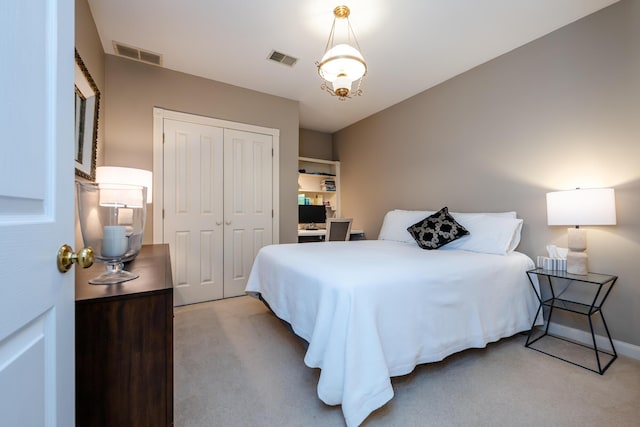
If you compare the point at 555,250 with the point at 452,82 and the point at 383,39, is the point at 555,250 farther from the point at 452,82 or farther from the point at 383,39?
the point at 383,39

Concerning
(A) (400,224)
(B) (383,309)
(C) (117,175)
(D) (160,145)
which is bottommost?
(B) (383,309)

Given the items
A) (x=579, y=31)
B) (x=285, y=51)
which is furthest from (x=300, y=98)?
(x=579, y=31)

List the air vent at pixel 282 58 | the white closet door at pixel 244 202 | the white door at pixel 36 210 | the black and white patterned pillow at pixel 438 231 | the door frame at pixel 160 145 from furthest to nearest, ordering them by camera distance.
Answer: the white closet door at pixel 244 202 → the door frame at pixel 160 145 → the air vent at pixel 282 58 → the black and white patterned pillow at pixel 438 231 → the white door at pixel 36 210

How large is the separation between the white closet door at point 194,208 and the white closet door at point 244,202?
3.9 inches

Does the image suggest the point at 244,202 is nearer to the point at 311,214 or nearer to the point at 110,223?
the point at 311,214

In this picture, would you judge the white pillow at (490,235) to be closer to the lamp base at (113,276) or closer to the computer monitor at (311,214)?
the computer monitor at (311,214)

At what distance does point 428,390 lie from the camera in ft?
5.35

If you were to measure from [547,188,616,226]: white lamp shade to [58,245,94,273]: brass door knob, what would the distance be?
275 centimetres

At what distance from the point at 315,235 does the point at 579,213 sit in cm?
309

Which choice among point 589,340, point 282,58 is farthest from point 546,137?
point 282,58

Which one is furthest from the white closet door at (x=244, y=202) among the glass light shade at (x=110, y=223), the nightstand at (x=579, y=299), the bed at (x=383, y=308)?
the nightstand at (x=579, y=299)

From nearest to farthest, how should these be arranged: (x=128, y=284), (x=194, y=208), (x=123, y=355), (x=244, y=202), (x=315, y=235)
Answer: (x=123, y=355), (x=128, y=284), (x=194, y=208), (x=244, y=202), (x=315, y=235)

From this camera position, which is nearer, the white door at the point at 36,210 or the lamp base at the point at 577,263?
the white door at the point at 36,210

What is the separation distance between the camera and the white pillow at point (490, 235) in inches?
94.8
